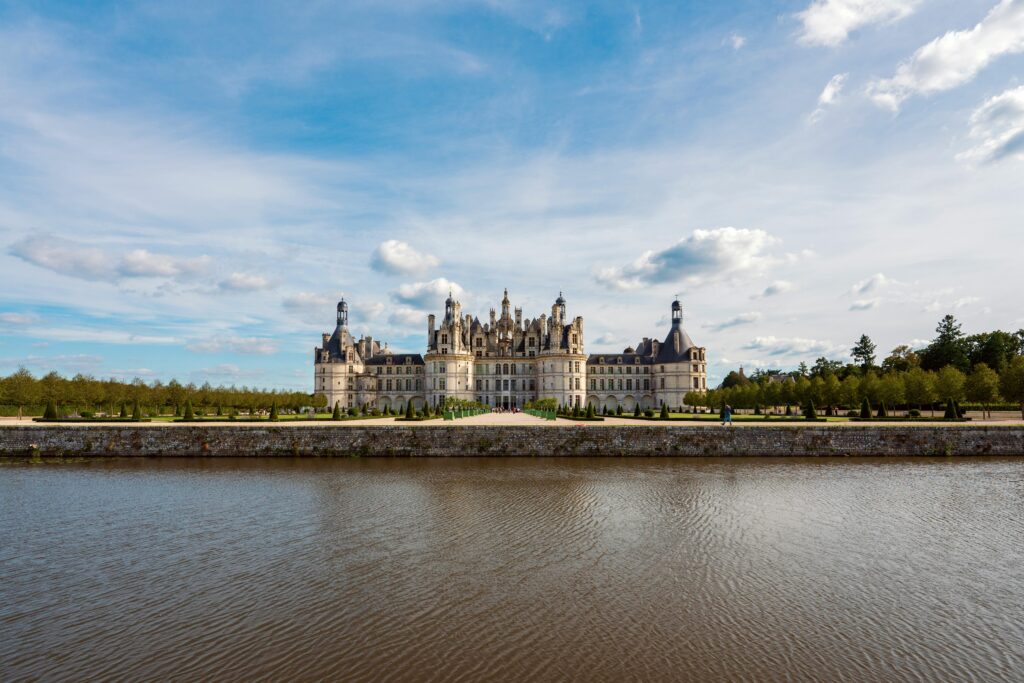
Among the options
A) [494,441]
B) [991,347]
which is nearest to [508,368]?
[494,441]

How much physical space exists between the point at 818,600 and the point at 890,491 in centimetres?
1321

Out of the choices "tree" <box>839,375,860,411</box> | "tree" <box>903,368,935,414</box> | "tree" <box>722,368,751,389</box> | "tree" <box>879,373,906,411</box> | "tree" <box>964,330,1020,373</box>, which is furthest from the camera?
"tree" <box>722,368,751,389</box>

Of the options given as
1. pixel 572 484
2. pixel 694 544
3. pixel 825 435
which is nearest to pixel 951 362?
pixel 825 435

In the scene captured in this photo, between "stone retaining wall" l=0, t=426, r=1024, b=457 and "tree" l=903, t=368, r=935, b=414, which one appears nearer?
"stone retaining wall" l=0, t=426, r=1024, b=457

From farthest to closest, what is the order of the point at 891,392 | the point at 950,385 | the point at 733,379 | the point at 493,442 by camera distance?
the point at 733,379, the point at 891,392, the point at 950,385, the point at 493,442

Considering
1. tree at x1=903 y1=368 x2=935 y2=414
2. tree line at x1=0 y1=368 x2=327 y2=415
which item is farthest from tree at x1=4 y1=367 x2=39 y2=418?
tree at x1=903 y1=368 x2=935 y2=414

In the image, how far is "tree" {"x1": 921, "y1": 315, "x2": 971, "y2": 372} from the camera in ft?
221

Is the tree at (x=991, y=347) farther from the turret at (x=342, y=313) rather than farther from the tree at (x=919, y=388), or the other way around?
the turret at (x=342, y=313)

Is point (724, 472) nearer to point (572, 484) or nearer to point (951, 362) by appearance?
point (572, 484)

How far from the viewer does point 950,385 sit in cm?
4828

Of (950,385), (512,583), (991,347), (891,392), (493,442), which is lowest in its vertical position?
(512,583)

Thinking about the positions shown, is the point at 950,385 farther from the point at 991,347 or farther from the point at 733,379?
the point at 733,379

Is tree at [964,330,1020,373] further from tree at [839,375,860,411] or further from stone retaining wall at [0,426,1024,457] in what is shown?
stone retaining wall at [0,426,1024,457]

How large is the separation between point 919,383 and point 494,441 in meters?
38.6
